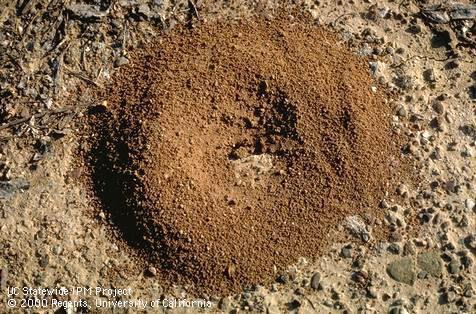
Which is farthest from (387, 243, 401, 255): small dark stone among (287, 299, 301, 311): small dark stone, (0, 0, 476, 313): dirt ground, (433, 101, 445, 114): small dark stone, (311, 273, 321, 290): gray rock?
(433, 101, 445, 114): small dark stone

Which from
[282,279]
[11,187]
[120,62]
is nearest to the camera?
[282,279]

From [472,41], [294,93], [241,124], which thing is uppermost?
[472,41]

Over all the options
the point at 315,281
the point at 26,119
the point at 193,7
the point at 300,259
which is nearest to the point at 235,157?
the point at 300,259

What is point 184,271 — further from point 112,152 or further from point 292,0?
point 292,0

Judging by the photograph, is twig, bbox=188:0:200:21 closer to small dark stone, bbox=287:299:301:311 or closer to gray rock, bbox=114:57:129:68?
gray rock, bbox=114:57:129:68

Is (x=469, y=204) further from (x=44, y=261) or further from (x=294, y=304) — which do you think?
(x=44, y=261)

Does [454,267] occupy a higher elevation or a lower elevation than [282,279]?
higher

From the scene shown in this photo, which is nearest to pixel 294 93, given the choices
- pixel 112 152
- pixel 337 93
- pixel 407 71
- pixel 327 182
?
pixel 337 93
